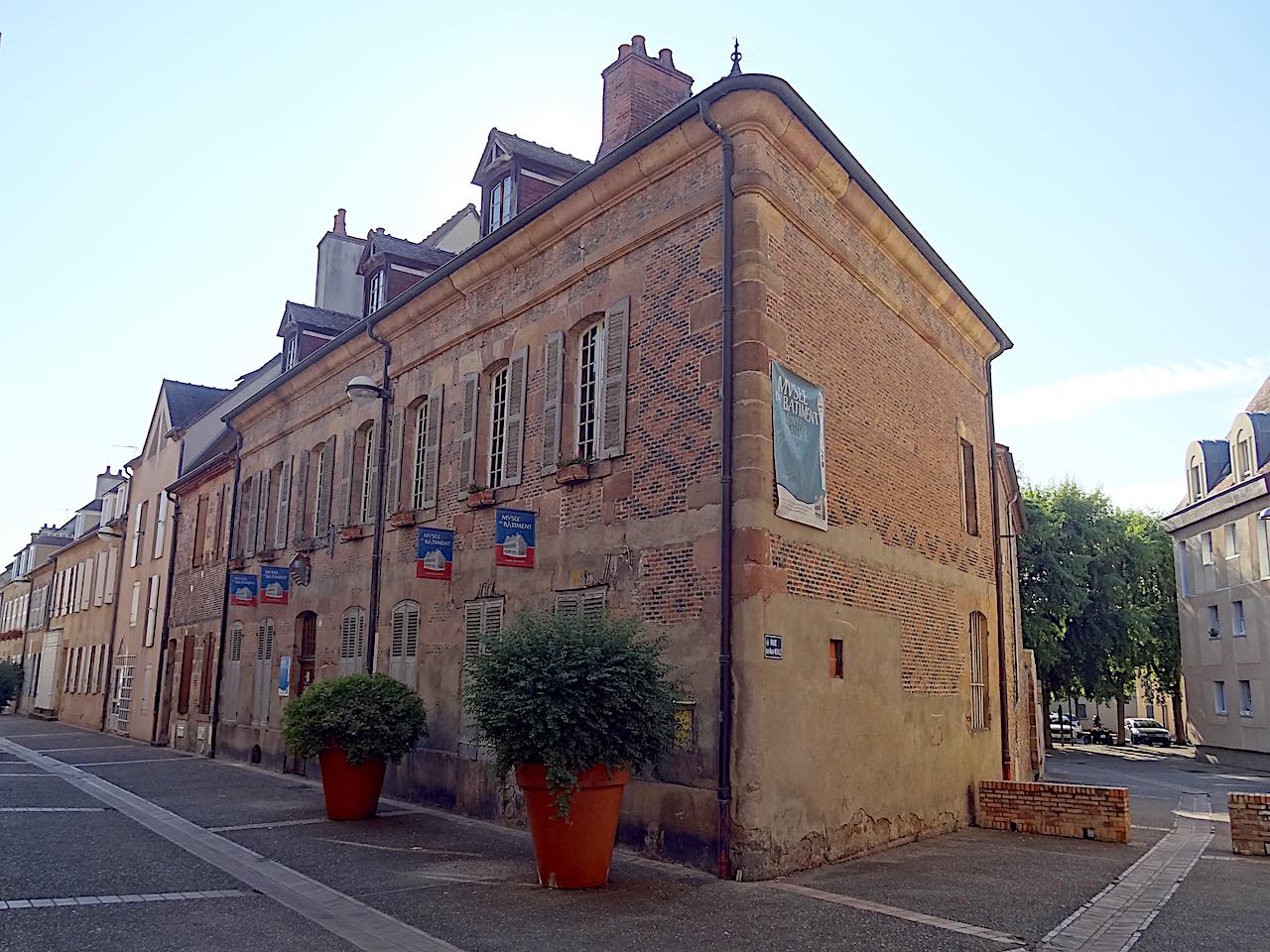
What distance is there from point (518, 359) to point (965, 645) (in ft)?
25.0

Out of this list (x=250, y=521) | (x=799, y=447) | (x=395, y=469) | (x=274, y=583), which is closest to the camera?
(x=799, y=447)

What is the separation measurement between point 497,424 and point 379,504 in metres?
3.18

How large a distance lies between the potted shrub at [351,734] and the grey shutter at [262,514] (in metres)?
9.23

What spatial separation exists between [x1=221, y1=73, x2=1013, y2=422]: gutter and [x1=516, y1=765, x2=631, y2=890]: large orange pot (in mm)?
6820

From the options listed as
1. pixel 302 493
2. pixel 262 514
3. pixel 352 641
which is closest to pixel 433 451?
pixel 352 641

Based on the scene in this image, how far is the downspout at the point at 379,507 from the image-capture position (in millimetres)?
15773

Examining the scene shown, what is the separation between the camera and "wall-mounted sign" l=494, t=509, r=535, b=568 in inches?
475

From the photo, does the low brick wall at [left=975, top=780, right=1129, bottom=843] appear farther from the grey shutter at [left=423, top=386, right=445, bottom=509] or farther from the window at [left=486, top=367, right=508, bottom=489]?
the grey shutter at [left=423, top=386, right=445, bottom=509]

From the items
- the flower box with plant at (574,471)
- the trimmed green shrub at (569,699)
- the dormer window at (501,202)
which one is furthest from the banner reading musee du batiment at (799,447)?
the dormer window at (501,202)

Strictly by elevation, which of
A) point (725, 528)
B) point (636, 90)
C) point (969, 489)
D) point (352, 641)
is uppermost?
point (636, 90)

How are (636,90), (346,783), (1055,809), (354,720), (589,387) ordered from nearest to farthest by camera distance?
(354,720), (346,783), (589,387), (1055,809), (636,90)

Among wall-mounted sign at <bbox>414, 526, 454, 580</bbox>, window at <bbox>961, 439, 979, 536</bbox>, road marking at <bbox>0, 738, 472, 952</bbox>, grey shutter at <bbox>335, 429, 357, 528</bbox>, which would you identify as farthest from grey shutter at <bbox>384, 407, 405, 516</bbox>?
window at <bbox>961, 439, 979, 536</bbox>

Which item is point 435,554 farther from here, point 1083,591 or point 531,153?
point 1083,591

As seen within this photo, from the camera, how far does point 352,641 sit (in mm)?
16484
